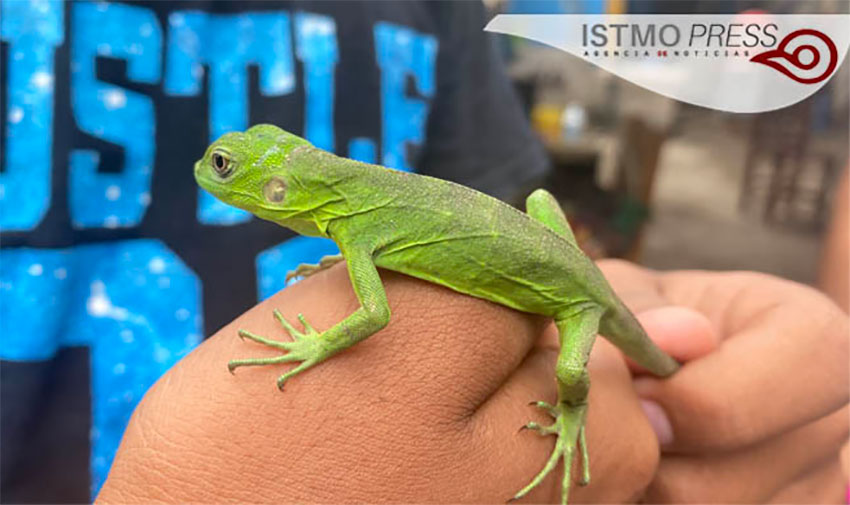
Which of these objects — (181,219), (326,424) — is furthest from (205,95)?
(326,424)

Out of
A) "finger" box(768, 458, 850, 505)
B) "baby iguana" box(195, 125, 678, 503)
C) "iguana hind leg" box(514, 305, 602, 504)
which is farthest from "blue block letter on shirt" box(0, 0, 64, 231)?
"finger" box(768, 458, 850, 505)

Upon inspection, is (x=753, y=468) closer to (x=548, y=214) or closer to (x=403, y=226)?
(x=548, y=214)

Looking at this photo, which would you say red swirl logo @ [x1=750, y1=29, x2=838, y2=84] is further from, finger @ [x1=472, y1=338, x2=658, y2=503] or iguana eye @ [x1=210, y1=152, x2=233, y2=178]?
iguana eye @ [x1=210, y1=152, x2=233, y2=178]

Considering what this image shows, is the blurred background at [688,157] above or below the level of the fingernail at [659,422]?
above

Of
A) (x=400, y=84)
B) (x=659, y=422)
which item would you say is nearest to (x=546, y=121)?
(x=400, y=84)

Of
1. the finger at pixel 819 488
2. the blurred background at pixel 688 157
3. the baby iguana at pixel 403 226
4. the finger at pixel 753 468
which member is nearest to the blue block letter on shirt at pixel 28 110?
the baby iguana at pixel 403 226

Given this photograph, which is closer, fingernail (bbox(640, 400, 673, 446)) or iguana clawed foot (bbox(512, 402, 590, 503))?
iguana clawed foot (bbox(512, 402, 590, 503))

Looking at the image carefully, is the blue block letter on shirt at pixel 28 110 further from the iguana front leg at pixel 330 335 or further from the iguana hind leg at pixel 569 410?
the iguana hind leg at pixel 569 410

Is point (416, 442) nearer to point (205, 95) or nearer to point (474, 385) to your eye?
point (474, 385)
